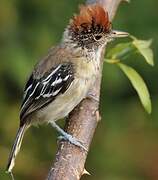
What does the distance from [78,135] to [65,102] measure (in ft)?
2.75

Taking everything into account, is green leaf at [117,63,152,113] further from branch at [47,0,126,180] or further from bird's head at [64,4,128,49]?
bird's head at [64,4,128,49]

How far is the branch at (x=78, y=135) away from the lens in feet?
9.54

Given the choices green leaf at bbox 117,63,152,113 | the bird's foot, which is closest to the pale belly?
green leaf at bbox 117,63,152,113

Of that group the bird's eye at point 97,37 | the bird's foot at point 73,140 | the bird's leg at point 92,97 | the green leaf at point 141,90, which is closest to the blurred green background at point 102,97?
Result: the bird's eye at point 97,37

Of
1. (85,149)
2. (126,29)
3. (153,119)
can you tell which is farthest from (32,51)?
(85,149)

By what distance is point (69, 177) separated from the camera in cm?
286

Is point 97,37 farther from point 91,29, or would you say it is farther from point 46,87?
point 46,87

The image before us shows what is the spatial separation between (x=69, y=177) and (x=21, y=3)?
3263mm

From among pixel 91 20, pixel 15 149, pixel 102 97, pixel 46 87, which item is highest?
pixel 91 20

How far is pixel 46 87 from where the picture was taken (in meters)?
4.20

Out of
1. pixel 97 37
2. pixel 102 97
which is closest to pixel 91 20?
pixel 97 37

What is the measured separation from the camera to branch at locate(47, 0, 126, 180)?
2908mm

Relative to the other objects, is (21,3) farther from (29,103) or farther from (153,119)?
(29,103)

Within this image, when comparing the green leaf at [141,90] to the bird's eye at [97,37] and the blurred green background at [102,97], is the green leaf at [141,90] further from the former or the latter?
the blurred green background at [102,97]
